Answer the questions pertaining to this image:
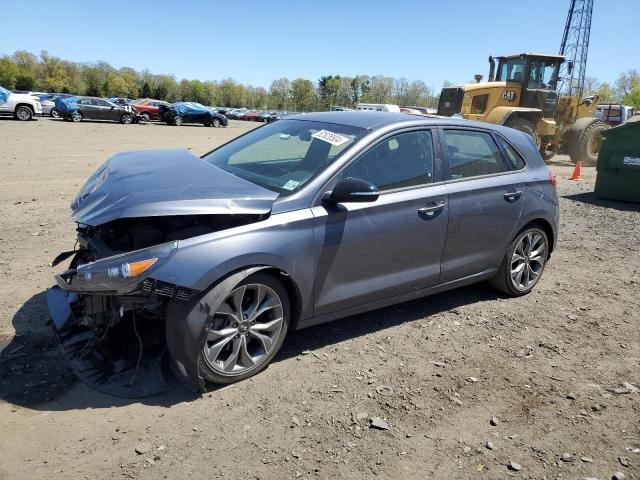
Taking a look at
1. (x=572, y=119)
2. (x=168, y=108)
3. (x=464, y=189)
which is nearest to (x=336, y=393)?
(x=464, y=189)

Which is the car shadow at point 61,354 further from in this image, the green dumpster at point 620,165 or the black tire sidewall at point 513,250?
the green dumpster at point 620,165

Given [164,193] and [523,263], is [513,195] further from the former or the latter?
[164,193]

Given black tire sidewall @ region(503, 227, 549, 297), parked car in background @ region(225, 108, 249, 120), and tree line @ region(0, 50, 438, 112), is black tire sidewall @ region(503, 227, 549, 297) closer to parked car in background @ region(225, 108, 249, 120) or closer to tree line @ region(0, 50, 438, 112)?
parked car in background @ region(225, 108, 249, 120)

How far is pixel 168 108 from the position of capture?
113 ft

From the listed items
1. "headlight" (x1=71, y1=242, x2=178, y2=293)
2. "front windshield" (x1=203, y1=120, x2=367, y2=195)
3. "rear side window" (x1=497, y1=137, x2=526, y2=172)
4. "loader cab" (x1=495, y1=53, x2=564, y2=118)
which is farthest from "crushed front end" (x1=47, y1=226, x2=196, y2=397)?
"loader cab" (x1=495, y1=53, x2=564, y2=118)

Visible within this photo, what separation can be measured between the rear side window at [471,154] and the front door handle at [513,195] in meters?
0.24

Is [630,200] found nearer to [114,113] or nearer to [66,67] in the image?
[114,113]

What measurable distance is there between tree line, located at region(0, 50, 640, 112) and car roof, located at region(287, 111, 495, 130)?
8224 cm

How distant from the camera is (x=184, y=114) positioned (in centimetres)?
3425

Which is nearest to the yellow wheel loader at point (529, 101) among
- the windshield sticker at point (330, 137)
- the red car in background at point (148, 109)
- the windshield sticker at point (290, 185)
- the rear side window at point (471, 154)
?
the rear side window at point (471, 154)

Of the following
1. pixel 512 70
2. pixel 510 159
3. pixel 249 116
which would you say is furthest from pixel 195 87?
pixel 510 159

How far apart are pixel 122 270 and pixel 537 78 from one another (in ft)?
52.4

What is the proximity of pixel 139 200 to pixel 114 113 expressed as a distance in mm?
31116

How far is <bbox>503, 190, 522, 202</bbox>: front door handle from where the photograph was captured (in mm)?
4603
